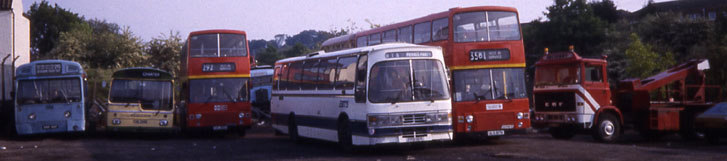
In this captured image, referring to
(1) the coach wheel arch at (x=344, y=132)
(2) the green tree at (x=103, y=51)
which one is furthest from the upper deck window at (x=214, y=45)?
(2) the green tree at (x=103, y=51)

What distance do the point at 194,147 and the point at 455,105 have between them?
23.6 feet

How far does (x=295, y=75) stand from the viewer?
20.2 m

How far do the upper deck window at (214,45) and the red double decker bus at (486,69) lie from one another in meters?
8.40

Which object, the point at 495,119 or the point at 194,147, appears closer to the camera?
the point at 495,119

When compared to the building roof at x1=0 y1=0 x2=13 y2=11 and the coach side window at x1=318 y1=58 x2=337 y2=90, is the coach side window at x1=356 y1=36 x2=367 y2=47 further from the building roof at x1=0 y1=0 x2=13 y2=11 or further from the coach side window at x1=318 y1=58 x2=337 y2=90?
the building roof at x1=0 y1=0 x2=13 y2=11

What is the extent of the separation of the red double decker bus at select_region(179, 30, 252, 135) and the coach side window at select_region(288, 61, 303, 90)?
3.63 meters

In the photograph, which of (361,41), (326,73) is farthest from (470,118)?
(361,41)

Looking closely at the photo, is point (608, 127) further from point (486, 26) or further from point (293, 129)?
point (293, 129)

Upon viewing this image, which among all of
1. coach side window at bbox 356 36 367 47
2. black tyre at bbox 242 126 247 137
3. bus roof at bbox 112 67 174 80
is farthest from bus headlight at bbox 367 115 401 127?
bus roof at bbox 112 67 174 80

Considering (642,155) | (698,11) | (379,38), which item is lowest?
(642,155)

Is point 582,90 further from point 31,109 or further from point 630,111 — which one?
point 31,109

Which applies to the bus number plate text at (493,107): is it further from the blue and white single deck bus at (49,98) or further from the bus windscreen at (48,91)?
the bus windscreen at (48,91)

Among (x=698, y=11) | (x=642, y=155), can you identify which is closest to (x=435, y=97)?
(x=642, y=155)

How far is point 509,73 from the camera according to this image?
1777cm
